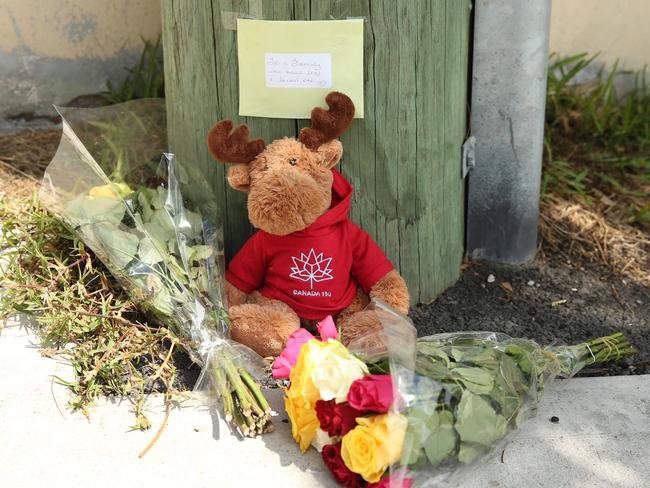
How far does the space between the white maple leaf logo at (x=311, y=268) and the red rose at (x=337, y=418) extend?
694 millimetres

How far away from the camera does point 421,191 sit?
2.98 m

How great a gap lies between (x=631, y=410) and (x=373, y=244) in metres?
1.00

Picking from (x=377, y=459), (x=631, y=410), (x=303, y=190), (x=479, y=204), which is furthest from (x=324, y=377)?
(x=479, y=204)

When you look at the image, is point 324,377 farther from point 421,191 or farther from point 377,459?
point 421,191

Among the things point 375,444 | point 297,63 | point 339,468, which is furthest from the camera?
point 297,63

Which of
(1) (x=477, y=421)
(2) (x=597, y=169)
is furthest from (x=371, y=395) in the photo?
(2) (x=597, y=169)

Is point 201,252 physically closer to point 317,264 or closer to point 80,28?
point 317,264

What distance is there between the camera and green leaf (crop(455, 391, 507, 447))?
2139mm

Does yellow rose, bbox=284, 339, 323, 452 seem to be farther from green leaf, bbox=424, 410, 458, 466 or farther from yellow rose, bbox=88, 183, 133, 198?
yellow rose, bbox=88, 183, 133, 198

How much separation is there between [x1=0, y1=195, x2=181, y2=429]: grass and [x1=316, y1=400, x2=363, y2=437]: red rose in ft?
2.03

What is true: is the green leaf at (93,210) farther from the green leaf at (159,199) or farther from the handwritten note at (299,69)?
the handwritten note at (299,69)

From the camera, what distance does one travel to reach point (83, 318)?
105 inches

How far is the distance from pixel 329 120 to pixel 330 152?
0.11 meters

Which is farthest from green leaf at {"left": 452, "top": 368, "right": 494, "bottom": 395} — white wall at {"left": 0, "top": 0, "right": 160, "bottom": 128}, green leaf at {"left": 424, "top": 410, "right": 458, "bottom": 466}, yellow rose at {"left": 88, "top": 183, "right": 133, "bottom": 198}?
white wall at {"left": 0, "top": 0, "right": 160, "bottom": 128}
